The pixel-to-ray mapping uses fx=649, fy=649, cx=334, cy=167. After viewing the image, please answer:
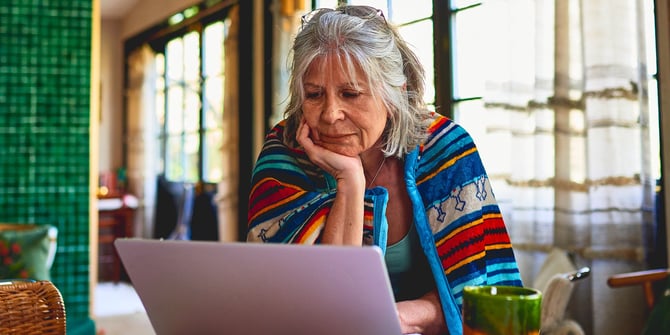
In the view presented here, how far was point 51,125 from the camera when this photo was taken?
3234mm

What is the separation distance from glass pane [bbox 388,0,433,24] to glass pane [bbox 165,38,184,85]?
340cm

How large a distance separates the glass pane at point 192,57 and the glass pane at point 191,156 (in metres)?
0.56

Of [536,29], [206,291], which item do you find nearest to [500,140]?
[536,29]

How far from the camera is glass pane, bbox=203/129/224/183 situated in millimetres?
5738

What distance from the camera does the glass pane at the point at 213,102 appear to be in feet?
18.6

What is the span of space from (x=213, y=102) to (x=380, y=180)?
467cm

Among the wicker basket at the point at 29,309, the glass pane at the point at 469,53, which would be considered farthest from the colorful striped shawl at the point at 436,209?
the glass pane at the point at 469,53

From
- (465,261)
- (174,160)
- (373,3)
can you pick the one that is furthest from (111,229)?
(465,261)

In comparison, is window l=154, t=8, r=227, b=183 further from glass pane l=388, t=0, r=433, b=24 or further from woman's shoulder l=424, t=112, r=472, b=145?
woman's shoulder l=424, t=112, r=472, b=145

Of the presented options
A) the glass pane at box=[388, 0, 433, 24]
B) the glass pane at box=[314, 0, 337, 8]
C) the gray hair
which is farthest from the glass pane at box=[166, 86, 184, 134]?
the gray hair

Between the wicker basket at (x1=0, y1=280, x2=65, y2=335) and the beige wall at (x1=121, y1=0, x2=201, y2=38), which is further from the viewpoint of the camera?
the beige wall at (x1=121, y1=0, x2=201, y2=38)

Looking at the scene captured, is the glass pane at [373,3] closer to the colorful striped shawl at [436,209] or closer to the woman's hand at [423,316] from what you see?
the colorful striped shawl at [436,209]

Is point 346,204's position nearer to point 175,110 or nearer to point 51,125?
point 51,125

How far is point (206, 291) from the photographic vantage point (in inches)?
29.3
